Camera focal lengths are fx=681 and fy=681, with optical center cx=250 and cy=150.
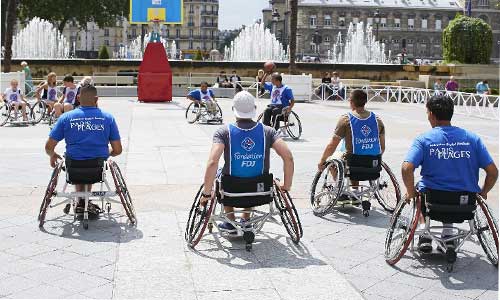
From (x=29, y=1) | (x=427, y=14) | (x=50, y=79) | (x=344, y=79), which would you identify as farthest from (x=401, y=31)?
(x=50, y=79)

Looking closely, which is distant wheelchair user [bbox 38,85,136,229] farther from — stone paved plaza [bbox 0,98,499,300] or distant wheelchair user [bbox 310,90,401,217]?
distant wheelchair user [bbox 310,90,401,217]

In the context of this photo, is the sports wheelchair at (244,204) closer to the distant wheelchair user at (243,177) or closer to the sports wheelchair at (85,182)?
the distant wheelchair user at (243,177)

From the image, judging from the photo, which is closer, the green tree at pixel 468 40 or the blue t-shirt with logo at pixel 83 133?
the blue t-shirt with logo at pixel 83 133

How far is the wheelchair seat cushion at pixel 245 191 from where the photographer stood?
6.36 metres

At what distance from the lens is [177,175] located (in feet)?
34.9

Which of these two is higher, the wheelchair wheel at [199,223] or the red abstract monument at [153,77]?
the red abstract monument at [153,77]

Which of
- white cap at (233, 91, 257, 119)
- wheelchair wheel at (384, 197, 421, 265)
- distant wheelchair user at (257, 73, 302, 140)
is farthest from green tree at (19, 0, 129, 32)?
wheelchair wheel at (384, 197, 421, 265)

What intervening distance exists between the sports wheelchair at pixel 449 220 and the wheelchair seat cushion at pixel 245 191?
1.22 metres

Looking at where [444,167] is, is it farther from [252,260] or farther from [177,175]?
[177,175]

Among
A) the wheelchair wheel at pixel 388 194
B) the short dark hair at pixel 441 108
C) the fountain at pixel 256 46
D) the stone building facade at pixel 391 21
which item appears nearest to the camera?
the short dark hair at pixel 441 108

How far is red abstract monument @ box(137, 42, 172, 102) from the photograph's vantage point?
89.9ft

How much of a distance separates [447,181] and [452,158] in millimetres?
203

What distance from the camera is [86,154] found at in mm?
7293

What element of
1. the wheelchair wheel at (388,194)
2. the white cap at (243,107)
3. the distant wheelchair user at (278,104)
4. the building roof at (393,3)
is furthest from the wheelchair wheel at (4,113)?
the building roof at (393,3)
